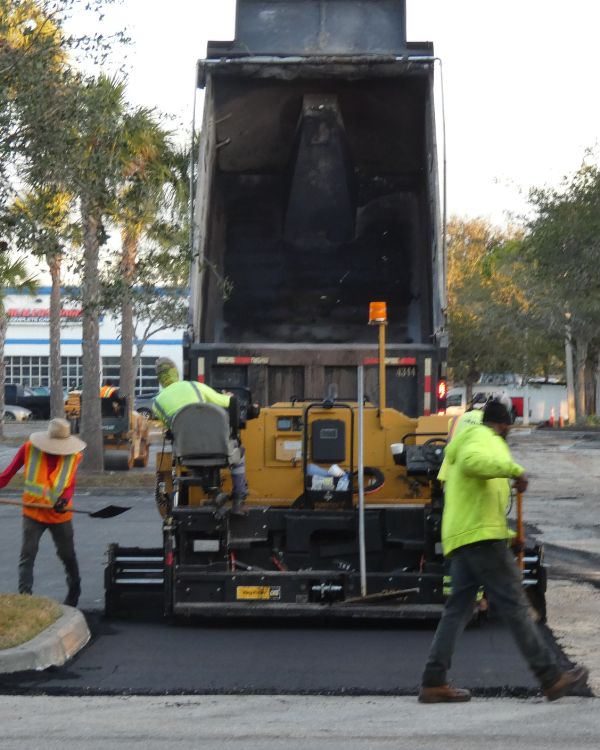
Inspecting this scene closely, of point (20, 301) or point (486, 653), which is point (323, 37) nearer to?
point (486, 653)

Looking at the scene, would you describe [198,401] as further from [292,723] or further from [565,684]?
[565,684]

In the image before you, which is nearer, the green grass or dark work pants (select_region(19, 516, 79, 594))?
the green grass

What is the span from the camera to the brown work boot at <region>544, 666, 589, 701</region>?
7.29m

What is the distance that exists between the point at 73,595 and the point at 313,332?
335 cm

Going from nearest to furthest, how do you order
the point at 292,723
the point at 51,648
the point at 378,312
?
the point at 292,723 → the point at 51,648 → the point at 378,312

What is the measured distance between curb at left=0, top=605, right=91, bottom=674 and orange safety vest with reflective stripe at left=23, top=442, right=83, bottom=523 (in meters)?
1.37

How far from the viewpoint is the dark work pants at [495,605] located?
290 inches

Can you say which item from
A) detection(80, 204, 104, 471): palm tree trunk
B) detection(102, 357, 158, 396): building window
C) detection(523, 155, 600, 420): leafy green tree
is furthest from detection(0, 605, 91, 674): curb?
detection(102, 357, 158, 396): building window

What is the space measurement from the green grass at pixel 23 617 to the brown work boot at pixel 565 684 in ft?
10.8

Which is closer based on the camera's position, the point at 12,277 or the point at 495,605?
the point at 495,605

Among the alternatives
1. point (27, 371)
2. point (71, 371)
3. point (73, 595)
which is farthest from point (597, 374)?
point (73, 595)

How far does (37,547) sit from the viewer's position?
1102 centimetres

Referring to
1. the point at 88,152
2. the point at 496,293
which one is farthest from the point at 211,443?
the point at 496,293

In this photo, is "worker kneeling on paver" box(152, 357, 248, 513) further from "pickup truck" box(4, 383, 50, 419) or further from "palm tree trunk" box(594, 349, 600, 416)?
"pickup truck" box(4, 383, 50, 419)
